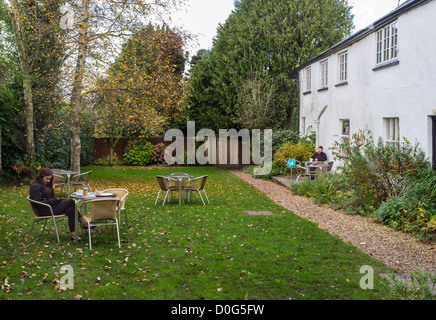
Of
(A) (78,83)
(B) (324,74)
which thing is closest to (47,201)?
(A) (78,83)

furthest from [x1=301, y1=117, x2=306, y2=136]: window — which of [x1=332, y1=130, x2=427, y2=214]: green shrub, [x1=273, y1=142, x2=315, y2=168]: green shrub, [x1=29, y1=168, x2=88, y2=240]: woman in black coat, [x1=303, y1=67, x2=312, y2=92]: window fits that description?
[x1=29, y1=168, x2=88, y2=240]: woman in black coat

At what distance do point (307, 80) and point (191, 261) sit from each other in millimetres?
15440

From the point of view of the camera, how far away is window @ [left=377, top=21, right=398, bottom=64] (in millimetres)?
10672

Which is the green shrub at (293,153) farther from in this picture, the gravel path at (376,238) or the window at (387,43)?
the window at (387,43)

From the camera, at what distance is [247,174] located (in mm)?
20391

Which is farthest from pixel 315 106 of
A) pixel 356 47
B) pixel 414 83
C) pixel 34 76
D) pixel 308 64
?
pixel 34 76

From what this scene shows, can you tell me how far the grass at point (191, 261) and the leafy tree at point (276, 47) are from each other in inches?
536

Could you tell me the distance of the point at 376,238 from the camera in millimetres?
7449

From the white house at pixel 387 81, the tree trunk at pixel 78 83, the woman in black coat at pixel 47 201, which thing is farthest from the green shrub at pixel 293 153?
the woman in black coat at pixel 47 201

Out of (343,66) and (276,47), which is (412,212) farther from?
(276,47)

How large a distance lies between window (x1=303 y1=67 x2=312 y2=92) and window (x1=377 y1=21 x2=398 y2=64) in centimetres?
742

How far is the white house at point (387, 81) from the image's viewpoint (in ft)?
29.8

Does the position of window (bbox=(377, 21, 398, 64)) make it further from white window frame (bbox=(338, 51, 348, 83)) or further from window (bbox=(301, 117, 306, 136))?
window (bbox=(301, 117, 306, 136))

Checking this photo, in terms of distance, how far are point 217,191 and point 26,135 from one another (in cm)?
824
